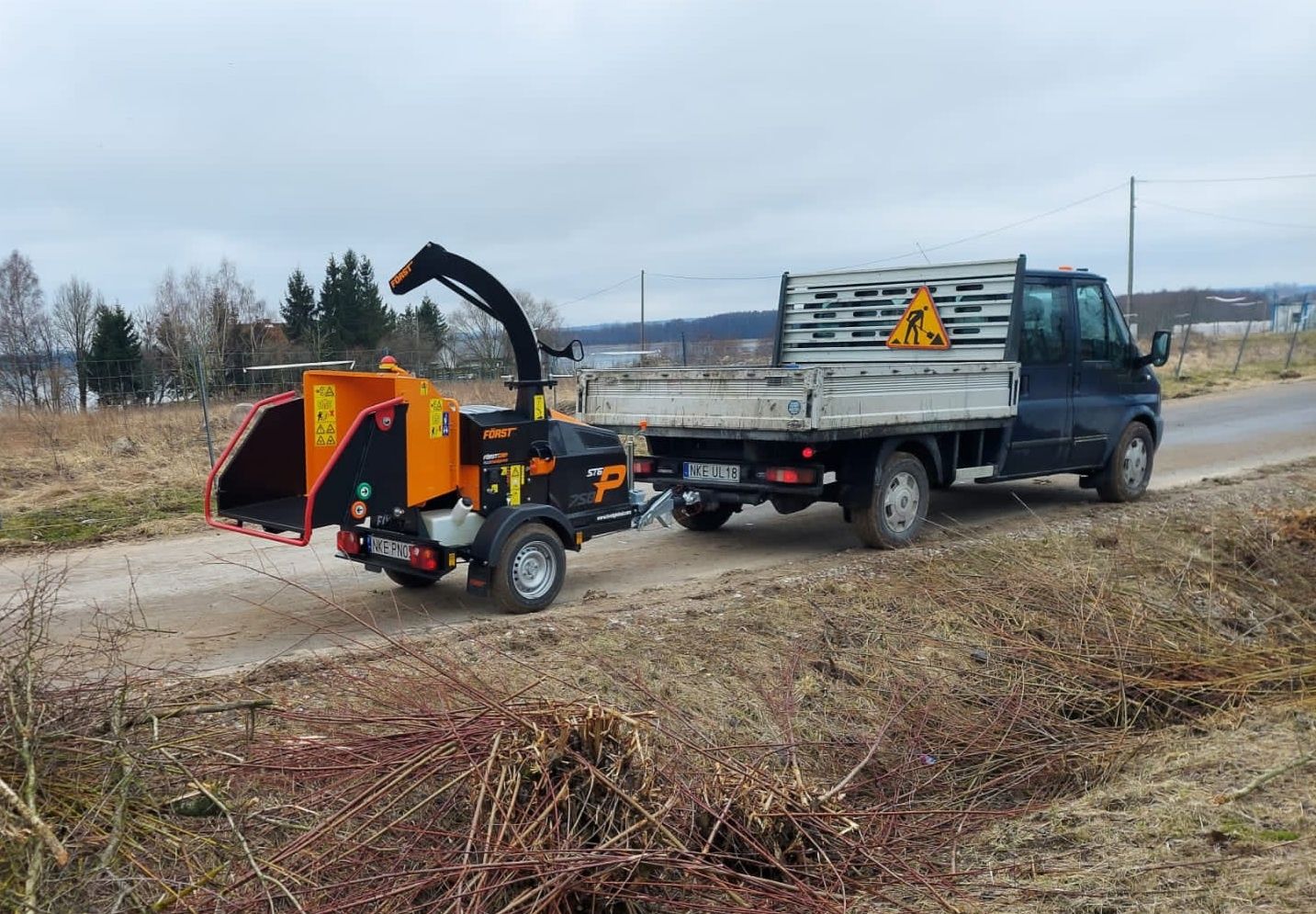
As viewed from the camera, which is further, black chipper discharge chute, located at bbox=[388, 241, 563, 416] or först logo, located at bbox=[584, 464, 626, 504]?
först logo, located at bbox=[584, 464, 626, 504]

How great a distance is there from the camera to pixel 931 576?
767 cm

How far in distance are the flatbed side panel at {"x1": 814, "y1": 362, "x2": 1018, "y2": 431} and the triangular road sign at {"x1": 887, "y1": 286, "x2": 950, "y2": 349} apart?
0.93 metres

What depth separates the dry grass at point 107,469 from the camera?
423 inches

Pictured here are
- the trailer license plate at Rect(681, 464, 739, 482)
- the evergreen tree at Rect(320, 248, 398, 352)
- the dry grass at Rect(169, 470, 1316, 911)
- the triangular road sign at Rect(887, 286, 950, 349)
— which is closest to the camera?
the dry grass at Rect(169, 470, 1316, 911)

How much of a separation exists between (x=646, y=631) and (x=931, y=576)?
7.75 ft

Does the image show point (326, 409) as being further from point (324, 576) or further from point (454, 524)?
point (324, 576)

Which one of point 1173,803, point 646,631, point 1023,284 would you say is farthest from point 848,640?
point 1023,284

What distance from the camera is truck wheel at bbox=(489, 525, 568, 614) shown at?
694 cm

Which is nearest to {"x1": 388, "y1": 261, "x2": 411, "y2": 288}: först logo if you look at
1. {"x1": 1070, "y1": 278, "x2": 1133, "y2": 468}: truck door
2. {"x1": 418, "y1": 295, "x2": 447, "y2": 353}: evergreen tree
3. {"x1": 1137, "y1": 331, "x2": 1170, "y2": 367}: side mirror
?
{"x1": 1070, "y1": 278, "x2": 1133, "y2": 468}: truck door

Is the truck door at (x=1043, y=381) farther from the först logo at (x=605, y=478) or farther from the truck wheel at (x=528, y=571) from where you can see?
the truck wheel at (x=528, y=571)

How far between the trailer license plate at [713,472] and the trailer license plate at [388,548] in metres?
3.04

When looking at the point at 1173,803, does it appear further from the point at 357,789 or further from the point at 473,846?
the point at 357,789

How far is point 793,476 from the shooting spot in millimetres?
8641

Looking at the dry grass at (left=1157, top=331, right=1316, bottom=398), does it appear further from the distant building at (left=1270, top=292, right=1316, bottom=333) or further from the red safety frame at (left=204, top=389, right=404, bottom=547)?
the red safety frame at (left=204, top=389, right=404, bottom=547)
